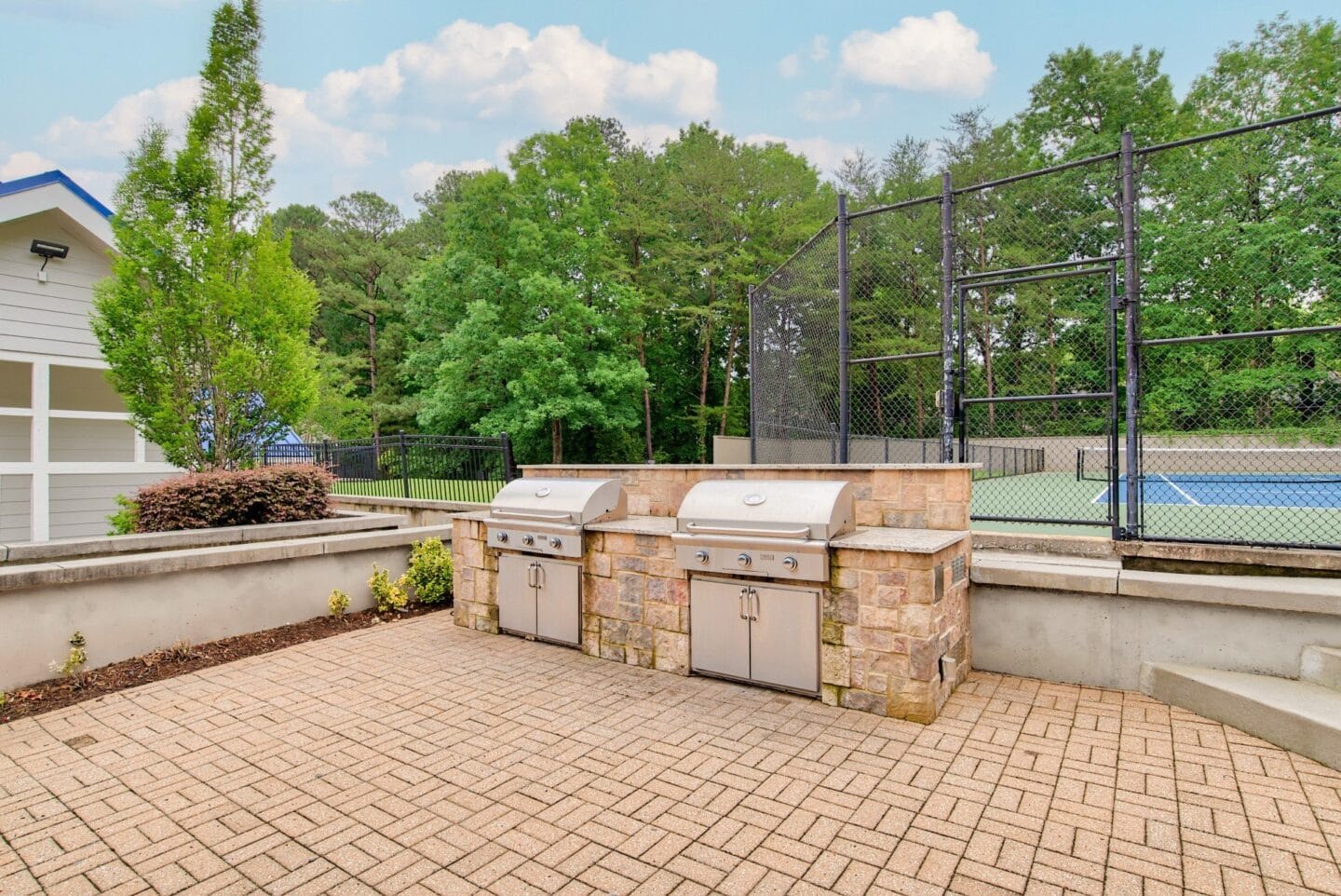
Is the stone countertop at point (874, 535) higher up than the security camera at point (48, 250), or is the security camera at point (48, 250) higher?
the security camera at point (48, 250)

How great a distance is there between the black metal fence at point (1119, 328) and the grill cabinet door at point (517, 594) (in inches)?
94.0

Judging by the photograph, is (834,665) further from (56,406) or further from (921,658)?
(56,406)

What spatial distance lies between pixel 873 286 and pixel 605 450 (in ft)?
51.3

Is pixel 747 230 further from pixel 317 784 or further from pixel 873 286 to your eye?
pixel 317 784

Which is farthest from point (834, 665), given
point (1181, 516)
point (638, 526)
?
point (1181, 516)

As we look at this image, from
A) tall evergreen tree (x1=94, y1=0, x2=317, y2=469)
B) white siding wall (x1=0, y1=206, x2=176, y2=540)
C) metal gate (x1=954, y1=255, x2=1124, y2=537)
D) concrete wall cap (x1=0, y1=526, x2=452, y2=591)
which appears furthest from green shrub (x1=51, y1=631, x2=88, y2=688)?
metal gate (x1=954, y1=255, x2=1124, y2=537)

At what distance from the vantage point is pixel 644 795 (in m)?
2.69

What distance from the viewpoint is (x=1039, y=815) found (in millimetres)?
2500

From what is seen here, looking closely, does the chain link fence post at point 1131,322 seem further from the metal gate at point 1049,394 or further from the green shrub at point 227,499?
the green shrub at point 227,499

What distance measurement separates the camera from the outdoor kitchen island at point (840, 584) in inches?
132

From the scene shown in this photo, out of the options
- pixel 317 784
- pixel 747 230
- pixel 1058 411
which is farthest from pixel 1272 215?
pixel 747 230

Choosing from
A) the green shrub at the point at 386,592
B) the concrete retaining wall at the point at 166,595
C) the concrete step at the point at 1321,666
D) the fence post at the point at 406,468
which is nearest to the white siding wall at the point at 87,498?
the fence post at the point at 406,468

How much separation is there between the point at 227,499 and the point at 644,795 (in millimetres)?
5430

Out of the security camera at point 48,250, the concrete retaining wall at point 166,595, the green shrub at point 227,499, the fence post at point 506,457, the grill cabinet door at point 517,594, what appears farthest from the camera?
the fence post at point 506,457
